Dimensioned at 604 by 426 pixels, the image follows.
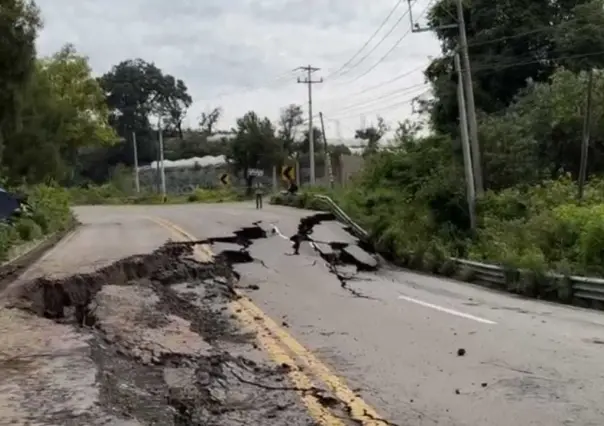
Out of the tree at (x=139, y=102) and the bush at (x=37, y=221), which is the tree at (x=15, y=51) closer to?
the bush at (x=37, y=221)

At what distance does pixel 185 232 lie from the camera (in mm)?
28500

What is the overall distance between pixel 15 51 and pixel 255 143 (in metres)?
59.9

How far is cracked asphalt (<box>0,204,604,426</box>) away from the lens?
6812 mm

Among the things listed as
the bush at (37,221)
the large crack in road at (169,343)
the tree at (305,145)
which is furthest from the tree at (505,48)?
the tree at (305,145)

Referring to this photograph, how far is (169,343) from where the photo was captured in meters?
9.93

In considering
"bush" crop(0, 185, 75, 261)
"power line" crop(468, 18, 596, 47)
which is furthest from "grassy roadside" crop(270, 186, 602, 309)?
"power line" crop(468, 18, 596, 47)

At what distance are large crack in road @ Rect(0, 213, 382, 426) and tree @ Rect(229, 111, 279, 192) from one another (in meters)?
58.2

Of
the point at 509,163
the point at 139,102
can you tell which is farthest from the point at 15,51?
the point at 139,102

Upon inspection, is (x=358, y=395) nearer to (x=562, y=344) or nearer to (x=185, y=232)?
(x=562, y=344)

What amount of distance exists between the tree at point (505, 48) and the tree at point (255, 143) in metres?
32.7

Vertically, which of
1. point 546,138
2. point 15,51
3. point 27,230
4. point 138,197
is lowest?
point 138,197

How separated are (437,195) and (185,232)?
27.6ft

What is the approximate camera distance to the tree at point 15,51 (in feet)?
59.6

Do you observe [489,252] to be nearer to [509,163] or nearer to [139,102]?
[509,163]
